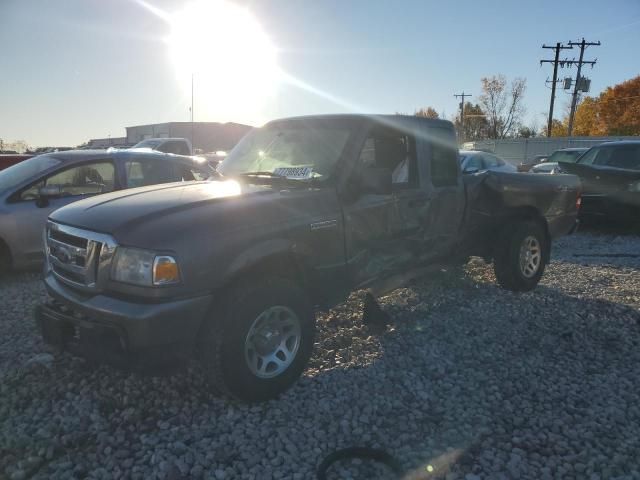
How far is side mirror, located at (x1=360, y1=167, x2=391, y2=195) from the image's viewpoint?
3514 mm

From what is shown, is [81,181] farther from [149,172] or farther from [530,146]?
[530,146]

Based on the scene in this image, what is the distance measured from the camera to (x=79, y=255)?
3004mm

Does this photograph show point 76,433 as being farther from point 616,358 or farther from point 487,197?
point 487,197

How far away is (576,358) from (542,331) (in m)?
0.59

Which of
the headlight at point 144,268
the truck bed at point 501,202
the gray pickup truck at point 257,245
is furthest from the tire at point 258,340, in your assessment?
the truck bed at point 501,202

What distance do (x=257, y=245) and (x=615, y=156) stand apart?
892cm

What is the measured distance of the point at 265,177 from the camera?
3.84m

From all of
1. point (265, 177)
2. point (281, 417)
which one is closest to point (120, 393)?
point (281, 417)

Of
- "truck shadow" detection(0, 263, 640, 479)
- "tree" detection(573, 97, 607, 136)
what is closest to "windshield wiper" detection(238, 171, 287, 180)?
"truck shadow" detection(0, 263, 640, 479)

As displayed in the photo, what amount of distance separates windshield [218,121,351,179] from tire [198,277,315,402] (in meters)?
1.02

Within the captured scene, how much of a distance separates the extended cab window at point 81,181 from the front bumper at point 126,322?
3551mm

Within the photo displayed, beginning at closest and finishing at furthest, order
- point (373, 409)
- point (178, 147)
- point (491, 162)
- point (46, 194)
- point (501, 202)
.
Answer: point (373, 409) < point (501, 202) < point (46, 194) < point (491, 162) < point (178, 147)

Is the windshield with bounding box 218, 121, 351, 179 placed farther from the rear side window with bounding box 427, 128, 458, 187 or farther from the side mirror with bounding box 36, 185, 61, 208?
the side mirror with bounding box 36, 185, 61, 208

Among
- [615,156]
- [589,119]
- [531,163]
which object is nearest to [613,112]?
[589,119]
